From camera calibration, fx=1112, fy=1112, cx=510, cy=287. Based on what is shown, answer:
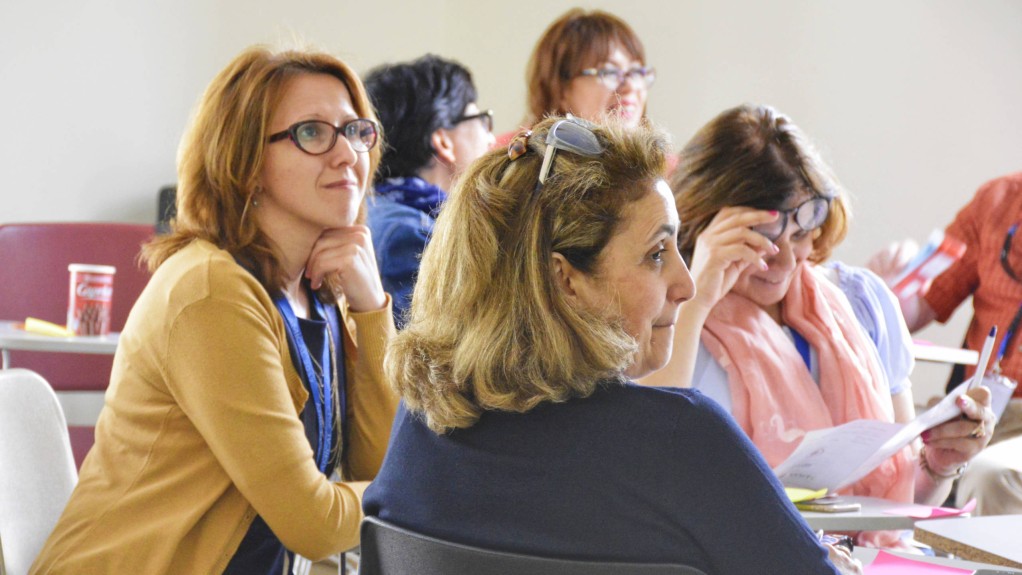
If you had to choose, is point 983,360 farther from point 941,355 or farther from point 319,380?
point 941,355

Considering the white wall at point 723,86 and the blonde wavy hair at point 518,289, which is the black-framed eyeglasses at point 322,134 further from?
the white wall at point 723,86

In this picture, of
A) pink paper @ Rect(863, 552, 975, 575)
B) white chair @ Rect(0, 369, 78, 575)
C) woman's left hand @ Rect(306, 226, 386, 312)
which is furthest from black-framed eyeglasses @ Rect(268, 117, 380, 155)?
pink paper @ Rect(863, 552, 975, 575)

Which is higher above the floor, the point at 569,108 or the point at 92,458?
the point at 569,108

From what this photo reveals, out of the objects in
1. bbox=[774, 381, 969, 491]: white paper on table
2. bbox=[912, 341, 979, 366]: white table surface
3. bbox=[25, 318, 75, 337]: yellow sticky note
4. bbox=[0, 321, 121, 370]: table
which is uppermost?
bbox=[774, 381, 969, 491]: white paper on table

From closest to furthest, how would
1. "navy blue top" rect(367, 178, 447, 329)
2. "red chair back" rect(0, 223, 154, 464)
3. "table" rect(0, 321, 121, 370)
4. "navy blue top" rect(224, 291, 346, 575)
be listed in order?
"navy blue top" rect(224, 291, 346, 575), "table" rect(0, 321, 121, 370), "navy blue top" rect(367, 178, 447, 329), "red chair back" rect(0, 223, 154, 464)

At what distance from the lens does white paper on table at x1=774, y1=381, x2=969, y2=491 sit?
170cm

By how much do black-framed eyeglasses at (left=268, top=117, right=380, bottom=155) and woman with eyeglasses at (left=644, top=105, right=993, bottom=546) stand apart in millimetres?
620

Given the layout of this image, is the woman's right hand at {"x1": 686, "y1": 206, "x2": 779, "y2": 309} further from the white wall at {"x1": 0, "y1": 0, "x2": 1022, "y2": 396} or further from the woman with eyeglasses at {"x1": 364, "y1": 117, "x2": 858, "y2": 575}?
the white wall at {"x1": 0, "y1": 0, "x2": 1022, "y2": 396}

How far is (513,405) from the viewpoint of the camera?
1170mm

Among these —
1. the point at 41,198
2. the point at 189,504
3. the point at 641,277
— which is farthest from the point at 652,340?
the point at 41,198

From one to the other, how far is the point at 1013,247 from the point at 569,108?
155cm

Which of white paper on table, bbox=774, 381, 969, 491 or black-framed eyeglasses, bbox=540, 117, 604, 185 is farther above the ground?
black-framed eyeglasses, bbox=540, 117, 604, 185

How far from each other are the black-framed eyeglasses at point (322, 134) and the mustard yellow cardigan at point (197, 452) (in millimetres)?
282

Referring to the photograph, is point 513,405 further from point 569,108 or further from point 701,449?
point 569,108
